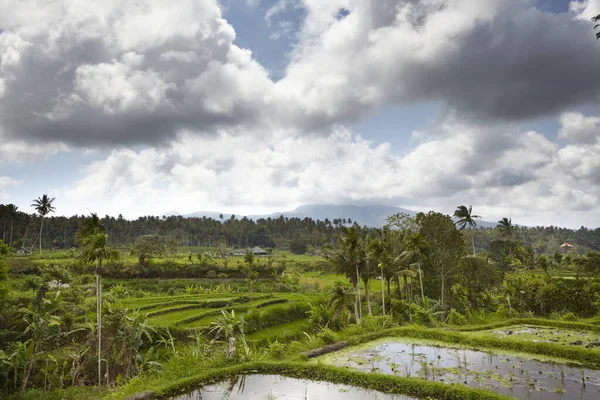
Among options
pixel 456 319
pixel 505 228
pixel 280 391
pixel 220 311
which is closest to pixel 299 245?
pixel 505 228

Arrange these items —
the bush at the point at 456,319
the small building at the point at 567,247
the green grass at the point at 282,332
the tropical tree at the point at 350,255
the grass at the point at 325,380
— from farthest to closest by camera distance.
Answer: the small building at the point at 567,247 < the green grass at the point at 282,332 < the bush at the point at 456,319 < the tropical tree at the point at 350,255 < the grass at the point at 325,380

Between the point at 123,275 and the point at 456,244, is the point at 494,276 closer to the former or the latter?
the point at 456,244

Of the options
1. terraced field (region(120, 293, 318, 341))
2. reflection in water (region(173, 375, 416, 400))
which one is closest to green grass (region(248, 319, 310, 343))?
terraced field (region(120, 293, 318, 341))

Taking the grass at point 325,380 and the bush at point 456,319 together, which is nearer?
the grass at point 325,380

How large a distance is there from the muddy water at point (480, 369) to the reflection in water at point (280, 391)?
1928mm

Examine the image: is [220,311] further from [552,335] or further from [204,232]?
[204,232]

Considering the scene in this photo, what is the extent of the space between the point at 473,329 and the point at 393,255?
8622 millimetres

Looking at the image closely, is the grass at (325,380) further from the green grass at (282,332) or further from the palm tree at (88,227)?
the green grass at (282,332)

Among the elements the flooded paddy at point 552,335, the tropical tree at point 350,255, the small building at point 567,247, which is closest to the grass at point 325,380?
the flooded paddy at point 552,335

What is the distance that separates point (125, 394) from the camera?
10922mm

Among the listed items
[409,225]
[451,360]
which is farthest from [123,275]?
[451,360]

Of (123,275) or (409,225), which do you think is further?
(123,275)

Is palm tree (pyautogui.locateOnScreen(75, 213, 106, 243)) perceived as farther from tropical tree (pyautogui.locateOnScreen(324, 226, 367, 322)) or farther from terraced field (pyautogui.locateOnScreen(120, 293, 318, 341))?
tropical tree (pyautogui.locateOnScreen(324, 226, 367, 322))

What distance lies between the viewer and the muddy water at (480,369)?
1002 cm
